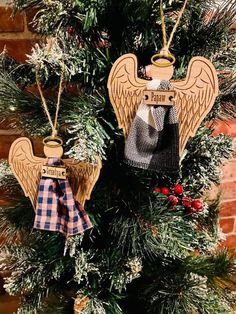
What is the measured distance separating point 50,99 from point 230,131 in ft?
1.80

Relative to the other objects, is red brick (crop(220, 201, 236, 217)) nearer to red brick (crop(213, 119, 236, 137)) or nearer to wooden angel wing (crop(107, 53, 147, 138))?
red brick (crop(213, 119, 236, 137))

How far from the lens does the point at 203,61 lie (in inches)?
18.9

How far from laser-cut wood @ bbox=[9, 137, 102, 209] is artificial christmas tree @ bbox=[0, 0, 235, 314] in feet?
0.11

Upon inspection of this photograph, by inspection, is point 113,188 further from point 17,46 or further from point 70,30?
point 17,46

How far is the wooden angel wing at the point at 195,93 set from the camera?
0.48 meters

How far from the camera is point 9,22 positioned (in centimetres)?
80

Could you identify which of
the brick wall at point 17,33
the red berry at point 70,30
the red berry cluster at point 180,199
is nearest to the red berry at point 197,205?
the red berry cluster at point 180,199

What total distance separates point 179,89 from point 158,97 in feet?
0.10

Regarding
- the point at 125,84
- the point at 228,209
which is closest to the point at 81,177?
the point at 125,84

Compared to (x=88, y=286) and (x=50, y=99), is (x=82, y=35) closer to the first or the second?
(x=50, y=99)

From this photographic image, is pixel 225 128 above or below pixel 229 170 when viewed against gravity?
above

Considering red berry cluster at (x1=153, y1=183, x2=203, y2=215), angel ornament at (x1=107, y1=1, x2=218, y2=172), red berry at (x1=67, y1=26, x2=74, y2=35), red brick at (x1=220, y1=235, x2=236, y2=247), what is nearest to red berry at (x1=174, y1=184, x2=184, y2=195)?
red berry cluster at (x1=153, y1=183, x2=203, y2=215)

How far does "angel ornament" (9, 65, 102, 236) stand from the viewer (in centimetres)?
54

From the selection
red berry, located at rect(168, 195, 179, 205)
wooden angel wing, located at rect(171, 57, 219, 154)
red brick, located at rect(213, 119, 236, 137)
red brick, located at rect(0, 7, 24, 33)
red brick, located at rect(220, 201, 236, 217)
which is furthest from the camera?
red brick, located at rect(220, 201, 236, 217)
